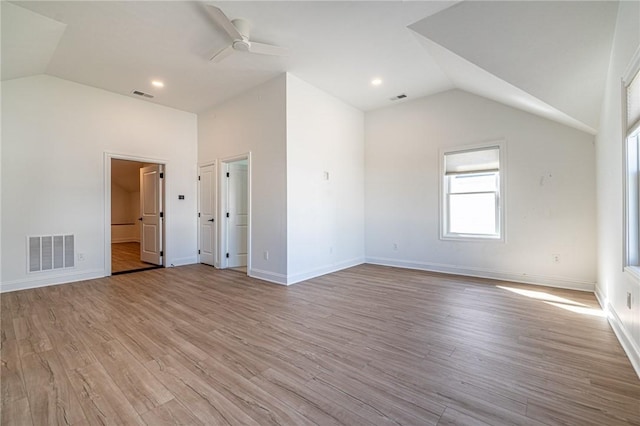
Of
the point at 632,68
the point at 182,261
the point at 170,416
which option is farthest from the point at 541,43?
the point at 182,261

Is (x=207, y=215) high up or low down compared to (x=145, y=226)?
up

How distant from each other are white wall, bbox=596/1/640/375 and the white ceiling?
0.28 meters

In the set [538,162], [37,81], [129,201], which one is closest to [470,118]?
[538,162]

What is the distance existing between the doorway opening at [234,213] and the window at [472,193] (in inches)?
160

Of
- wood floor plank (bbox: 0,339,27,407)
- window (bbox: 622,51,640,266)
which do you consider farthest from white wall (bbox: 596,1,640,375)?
wood floor plank (bbox: 0,339,27,407)

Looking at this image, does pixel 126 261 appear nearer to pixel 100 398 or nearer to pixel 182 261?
pixel 182 261

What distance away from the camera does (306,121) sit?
191 inches

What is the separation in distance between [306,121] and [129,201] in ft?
29.3

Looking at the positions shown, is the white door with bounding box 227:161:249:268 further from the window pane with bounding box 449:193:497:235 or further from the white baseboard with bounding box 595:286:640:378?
the white baseboard with bounding box 595:286:640:378

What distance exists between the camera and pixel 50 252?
178 inches

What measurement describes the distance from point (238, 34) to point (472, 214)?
15.5ft

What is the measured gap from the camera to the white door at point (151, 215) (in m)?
6.05

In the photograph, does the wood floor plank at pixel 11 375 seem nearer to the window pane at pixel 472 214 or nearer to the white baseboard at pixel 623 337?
the white baseboard at pixel 623 337

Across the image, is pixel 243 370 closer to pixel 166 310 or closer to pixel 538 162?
pixel 166 310
